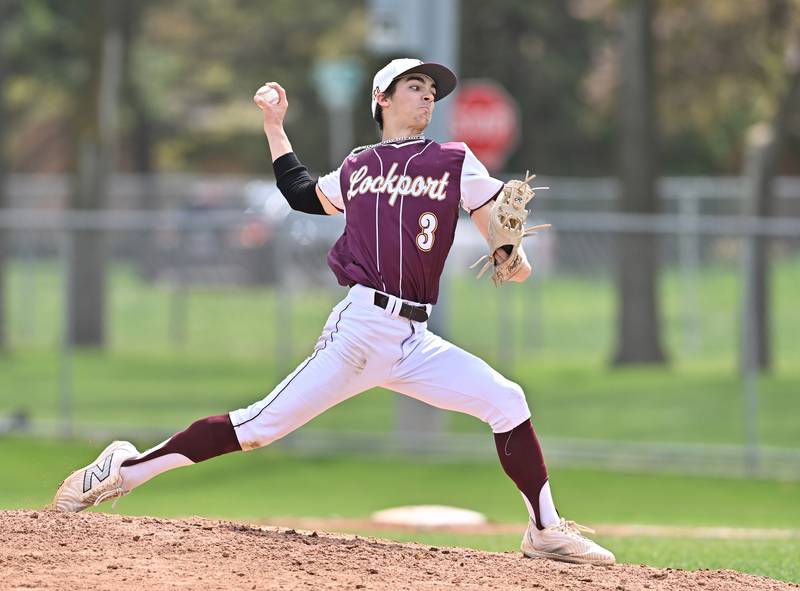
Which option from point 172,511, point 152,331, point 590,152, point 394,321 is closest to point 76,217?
point 152,331

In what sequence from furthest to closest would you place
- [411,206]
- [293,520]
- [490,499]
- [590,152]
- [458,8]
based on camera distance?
[590,152] → [458,8] → [490,499] → [293,520] → [411,206]

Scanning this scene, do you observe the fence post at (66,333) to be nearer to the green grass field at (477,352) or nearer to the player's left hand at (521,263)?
the green grass field at (477,352)

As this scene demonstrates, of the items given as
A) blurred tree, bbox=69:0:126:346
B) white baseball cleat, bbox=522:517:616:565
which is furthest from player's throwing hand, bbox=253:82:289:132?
blurred tree, bbox=69:0:126:346

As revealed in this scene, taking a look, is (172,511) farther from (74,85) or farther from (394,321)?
(74,85)

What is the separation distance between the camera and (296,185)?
6711 millimetres

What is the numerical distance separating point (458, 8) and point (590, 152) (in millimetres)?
8592

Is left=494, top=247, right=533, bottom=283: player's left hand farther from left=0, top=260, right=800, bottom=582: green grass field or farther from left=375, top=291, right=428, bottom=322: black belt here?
left=0, top=260, right=800, bottom=582: green grass field

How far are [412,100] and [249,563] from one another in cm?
197

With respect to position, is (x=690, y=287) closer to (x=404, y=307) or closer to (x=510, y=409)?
(x=510, y=409)

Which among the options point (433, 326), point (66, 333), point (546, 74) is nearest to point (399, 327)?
point (433, 326)

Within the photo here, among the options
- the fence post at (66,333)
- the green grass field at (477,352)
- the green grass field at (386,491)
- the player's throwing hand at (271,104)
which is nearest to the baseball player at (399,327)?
the player's throwing hand at (271,104)

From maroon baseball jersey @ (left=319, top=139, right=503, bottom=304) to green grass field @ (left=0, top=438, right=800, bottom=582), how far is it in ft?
11.1

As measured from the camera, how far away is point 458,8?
3278cm

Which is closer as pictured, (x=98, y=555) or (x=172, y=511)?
(x=98, y=555)
